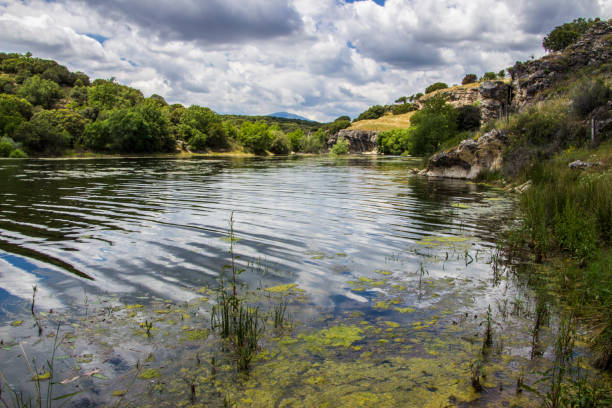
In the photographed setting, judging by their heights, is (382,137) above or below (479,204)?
above

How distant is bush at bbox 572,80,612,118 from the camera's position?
22.0m

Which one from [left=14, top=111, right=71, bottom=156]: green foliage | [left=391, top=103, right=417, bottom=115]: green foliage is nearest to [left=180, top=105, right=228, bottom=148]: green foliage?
[left=14, top=111, right=71, bottom=156]: green foliage

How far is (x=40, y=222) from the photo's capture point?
12039mm

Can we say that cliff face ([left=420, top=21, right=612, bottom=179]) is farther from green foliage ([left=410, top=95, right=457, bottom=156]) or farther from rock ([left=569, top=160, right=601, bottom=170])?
green foliage ([left=410, top=95, right=457, bottom=156])

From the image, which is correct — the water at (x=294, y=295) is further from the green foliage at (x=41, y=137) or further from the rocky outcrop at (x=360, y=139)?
the rocky outcrop at (x=360, y=139)

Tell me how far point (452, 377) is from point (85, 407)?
3.72 m

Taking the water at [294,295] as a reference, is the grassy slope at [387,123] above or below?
above

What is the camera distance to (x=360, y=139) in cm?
16238

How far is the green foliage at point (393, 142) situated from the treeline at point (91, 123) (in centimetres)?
3002

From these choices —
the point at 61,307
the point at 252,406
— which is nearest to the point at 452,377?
the point at 252,406

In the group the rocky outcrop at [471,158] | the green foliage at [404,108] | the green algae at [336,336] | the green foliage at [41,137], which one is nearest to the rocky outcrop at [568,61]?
the rocky outcrop at [471,158]

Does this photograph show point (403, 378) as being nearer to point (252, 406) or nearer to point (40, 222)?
point (252, 406)

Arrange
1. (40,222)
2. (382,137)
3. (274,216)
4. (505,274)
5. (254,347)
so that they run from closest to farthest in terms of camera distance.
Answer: (254,347), (505,274), (40,222), (274,216), (382,137)

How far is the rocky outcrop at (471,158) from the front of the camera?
2870cm
